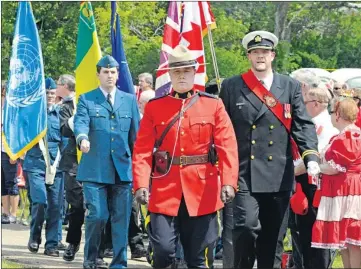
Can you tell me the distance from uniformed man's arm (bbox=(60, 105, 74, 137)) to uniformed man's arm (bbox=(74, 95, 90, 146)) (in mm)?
1480

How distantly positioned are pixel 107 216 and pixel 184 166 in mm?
2648

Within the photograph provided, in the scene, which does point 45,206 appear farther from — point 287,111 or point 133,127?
point 287,111

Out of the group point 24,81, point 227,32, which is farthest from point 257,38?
point 227,32

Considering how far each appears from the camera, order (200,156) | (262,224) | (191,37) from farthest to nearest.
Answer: (191,37), (262,224), (200,156)

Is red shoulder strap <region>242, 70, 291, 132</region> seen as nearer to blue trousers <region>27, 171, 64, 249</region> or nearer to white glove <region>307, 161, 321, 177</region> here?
white glove <region>307, 161, 321, 177</region>

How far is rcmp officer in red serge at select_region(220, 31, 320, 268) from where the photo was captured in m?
10.2

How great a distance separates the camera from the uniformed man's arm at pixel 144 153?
9.56 m

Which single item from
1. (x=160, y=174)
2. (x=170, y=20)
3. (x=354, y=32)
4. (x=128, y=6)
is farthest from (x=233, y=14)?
(x=160, y=174)

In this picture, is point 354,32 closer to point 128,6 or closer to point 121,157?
point 128,6

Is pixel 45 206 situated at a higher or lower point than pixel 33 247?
higher

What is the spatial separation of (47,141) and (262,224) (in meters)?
5.72

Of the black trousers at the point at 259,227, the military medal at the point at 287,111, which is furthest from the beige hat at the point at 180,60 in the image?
the black trousers at the point at 259,227

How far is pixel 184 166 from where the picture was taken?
9703 mm

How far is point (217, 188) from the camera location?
9766mm
